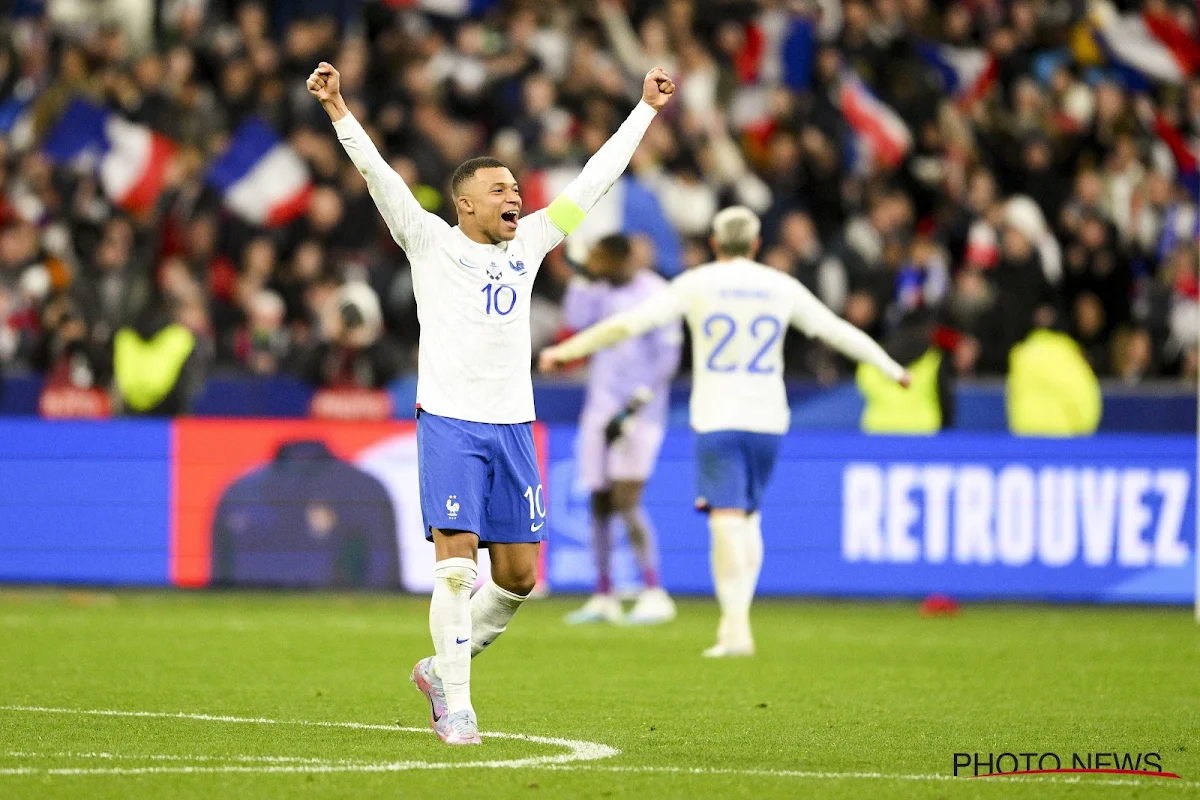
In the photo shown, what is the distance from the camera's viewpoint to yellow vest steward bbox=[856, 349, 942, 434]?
1694 centimetres

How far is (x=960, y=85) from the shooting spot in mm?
22328

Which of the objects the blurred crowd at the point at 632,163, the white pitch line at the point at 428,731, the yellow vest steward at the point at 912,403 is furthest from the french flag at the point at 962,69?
the white pitch line at the point at 428,731

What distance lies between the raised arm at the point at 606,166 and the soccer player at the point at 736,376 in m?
3.37

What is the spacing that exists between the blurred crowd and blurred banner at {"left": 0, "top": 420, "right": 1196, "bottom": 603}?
1.22 meters

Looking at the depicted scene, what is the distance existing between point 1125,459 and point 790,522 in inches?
98.0

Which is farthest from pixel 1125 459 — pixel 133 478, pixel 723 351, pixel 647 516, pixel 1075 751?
pixel 1075 751

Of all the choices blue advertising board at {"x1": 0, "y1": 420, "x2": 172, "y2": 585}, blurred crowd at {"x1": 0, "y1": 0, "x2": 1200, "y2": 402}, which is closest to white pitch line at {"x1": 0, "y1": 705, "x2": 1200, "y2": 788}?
blue advertising board at {"x1": 0, "y1": 420, "x2": 172, "y2": 585}

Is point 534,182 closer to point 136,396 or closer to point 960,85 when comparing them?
point 136,396

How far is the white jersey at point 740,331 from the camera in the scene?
12.3 meters

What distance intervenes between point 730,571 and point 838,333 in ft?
4.71

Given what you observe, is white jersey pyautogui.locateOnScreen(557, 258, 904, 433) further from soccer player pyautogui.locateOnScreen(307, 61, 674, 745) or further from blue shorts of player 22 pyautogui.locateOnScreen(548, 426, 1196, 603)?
blue shorts of player 22 pyautogui.locateOnScreen(548, 426, 1196, 603)

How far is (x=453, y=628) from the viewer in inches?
325

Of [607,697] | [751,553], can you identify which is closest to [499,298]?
[607,697]

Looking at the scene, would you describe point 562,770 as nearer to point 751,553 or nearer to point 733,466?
point 733,466
